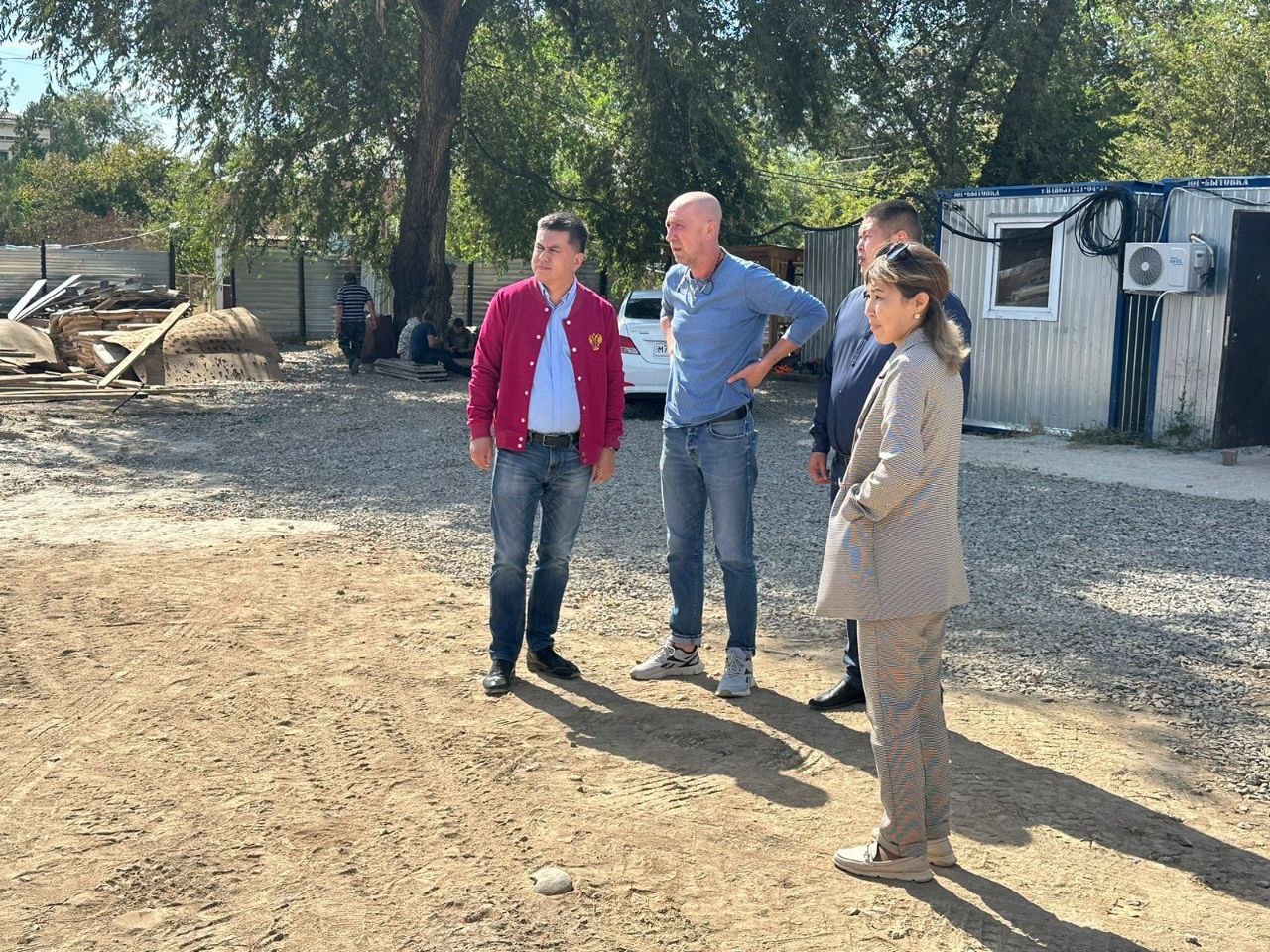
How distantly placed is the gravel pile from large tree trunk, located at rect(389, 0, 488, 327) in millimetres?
6323

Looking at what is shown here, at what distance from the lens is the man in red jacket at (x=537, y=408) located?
5590mm

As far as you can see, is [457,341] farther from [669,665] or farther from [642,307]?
[669,665]

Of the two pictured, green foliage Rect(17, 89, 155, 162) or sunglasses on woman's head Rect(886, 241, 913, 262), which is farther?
green foliage Rect(17, 89, 155, 162)

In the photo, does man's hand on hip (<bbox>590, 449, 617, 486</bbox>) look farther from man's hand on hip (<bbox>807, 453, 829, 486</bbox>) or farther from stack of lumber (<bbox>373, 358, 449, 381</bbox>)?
stack of lumber (<bbox>373, 358, 449, 381</bbox>)

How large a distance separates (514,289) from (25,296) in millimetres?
21104

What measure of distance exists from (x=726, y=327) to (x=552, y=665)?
1.61 metres

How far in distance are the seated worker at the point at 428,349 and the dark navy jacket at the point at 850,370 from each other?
16.6 meters

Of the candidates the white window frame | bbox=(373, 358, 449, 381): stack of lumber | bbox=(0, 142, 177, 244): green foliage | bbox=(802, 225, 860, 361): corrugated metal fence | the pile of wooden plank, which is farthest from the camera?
bbox=(0, 142, 177, 244): green foliage

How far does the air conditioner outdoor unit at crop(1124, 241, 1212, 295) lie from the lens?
12.9m

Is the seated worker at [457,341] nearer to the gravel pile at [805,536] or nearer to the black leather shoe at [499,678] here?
the gravel pile at [805,536]

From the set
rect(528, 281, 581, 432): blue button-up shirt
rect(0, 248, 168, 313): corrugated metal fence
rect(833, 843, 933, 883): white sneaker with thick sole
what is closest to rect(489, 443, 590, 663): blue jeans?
rect(528, 281, 581, 432): blue button-up shirt

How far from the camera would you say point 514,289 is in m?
5.63

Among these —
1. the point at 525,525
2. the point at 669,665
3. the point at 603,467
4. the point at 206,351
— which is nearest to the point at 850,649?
the point at 669,665

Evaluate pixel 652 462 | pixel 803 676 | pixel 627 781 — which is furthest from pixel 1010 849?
pixel 652 462
